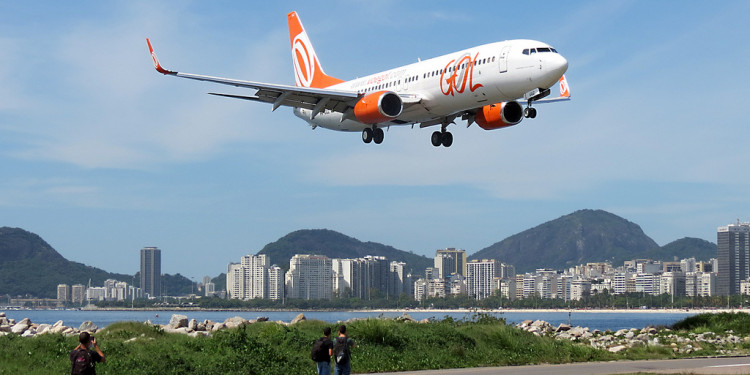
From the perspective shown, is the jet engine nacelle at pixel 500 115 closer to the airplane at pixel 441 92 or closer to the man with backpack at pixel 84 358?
the airplane at pixel 441 92

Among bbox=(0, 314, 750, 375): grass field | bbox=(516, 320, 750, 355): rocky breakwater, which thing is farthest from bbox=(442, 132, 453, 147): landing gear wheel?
bbox=(0, 314, 750, 375): grass field

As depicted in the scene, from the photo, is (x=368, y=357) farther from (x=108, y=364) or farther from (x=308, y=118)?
(x=308, y=118)

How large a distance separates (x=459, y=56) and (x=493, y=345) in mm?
14856

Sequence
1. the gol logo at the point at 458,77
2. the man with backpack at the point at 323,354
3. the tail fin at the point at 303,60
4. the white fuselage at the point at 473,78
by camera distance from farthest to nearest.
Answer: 1. the tail fin at the point at 303,60
2. the gol logo at the point at 458,77
3. the white fuselage at the point at 473,78
4. the man with backpack at the point at 323,354

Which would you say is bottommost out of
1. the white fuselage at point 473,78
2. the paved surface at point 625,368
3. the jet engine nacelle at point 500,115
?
the paved surface at point 625,368

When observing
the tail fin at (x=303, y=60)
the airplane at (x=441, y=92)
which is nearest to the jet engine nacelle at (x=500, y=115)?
the airplane at (x=441, y=92)

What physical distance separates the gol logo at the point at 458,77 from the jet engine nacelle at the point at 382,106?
260 cm

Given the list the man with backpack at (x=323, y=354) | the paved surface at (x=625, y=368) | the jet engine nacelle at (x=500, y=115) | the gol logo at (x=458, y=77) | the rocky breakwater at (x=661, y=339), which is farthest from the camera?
the jet engine nacelle at (x=500, y=115)

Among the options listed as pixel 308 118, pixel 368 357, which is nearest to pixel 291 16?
pixel 308 118

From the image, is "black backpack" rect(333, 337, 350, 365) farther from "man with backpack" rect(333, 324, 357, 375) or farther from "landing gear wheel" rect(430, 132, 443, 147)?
"landing gear wheel" rect(430, 132, 443, 147)

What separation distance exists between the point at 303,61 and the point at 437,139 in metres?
18.8

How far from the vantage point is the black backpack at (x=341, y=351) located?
68.6 feet

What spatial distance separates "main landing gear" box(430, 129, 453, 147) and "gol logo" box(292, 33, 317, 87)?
16.7 metres

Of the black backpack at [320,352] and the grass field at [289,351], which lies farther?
the grass field at [289,351]
